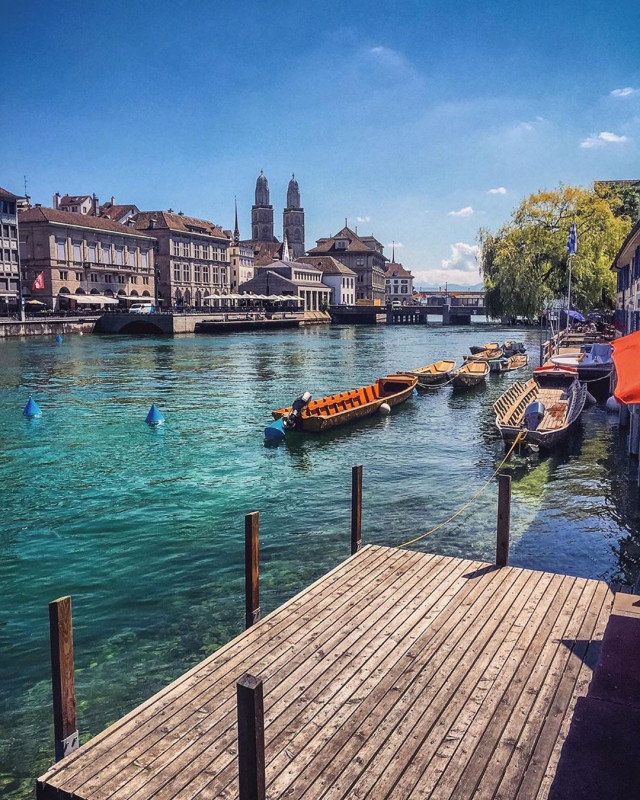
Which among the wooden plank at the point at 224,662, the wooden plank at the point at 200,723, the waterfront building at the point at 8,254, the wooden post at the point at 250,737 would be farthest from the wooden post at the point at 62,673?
the waterfront building at the point at 8,254

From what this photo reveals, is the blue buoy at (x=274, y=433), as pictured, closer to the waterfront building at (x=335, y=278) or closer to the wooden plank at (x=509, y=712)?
the wooden plank at (x=509, y=712)

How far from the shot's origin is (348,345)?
257ft

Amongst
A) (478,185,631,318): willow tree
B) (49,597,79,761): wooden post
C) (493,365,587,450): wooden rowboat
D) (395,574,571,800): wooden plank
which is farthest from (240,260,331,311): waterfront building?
(49,597,79,761): wooden post

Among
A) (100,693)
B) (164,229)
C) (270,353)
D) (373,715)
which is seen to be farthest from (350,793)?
(164,229)

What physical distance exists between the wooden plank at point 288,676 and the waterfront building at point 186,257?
109229 millimetres

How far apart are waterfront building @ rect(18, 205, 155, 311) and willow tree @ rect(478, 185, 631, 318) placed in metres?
59.9

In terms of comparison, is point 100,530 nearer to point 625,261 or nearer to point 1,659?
point 1,659

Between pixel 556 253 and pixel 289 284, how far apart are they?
77915mm

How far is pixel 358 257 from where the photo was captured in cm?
16888

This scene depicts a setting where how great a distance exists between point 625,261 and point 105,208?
109735 millimetres

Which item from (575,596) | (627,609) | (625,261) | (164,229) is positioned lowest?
(575,596)

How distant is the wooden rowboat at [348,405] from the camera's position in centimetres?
2692

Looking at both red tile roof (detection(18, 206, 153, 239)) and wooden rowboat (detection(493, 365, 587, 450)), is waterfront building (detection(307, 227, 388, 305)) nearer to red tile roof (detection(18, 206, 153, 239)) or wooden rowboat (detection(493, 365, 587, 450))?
red tile roof (detection(18, 206, 153, 239))

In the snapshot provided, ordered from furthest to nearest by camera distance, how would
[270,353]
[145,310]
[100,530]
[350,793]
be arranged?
1. [145,310]
2. [270,353]
3. [100,530]
4. [350,793]
